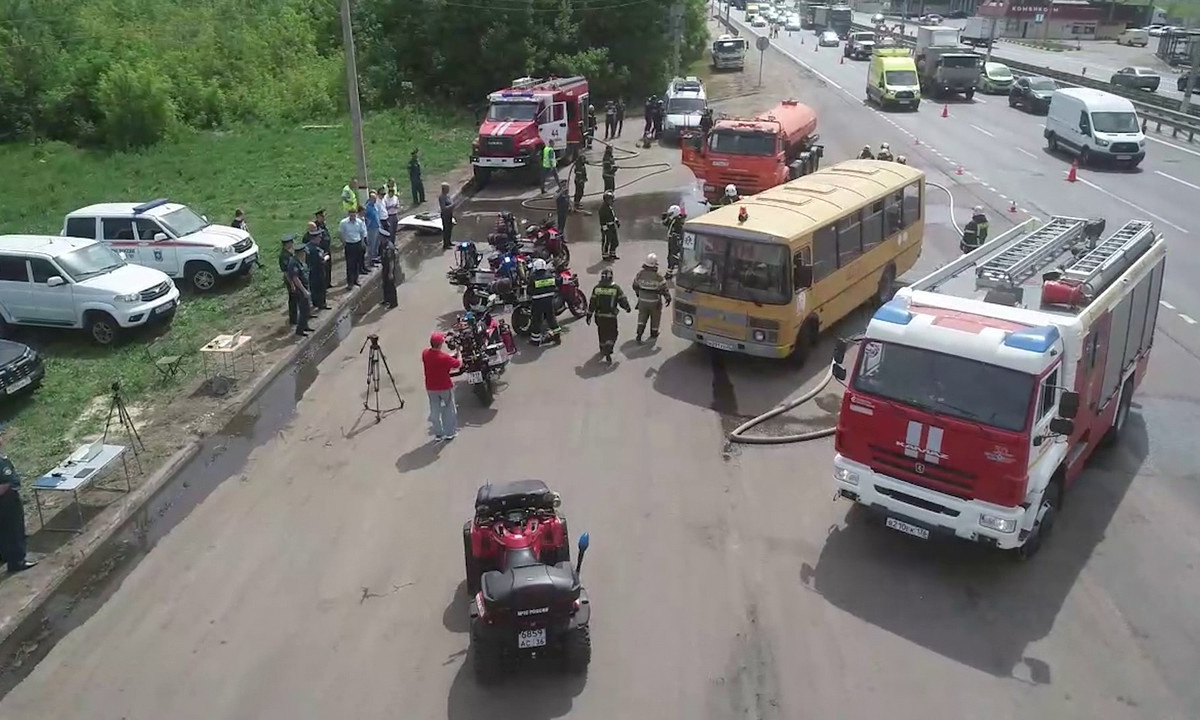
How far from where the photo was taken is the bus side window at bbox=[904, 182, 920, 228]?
17.6m

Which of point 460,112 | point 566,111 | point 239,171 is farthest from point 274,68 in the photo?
point 566,111

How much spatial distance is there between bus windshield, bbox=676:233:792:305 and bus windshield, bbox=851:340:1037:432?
165 inches

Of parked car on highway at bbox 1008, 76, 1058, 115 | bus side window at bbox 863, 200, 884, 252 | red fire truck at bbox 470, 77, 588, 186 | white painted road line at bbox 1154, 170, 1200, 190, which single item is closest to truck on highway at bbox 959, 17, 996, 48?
parked car on highway at bbox 1008, 76, 1058, 115

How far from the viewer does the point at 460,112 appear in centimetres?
4262

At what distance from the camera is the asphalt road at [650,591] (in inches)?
311

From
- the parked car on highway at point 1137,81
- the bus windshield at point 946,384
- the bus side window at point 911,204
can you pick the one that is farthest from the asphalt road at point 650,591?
the parked car on highway at point 1137,81

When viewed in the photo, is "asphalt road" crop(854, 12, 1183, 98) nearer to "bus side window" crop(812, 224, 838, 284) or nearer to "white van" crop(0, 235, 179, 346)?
"bus side window" crop(812, 224, 838, 284)

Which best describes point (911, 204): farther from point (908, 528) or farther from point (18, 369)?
point (18, 369)

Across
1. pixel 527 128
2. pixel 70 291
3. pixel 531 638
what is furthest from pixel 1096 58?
pixel 531 638

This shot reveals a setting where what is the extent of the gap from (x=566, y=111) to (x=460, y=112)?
40.6ft

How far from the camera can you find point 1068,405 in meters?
8.77

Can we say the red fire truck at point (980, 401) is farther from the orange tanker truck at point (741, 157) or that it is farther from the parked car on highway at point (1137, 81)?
the parked car on highway at point (1137, 81)

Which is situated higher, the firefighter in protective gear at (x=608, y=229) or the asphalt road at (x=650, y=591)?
the firefighter in protective gear at (x=608, y=229)

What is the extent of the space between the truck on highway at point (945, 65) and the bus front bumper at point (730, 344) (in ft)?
123
